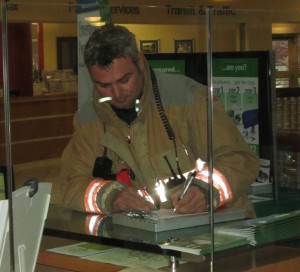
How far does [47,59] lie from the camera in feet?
55.4

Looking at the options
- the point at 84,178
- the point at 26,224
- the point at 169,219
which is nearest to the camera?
the point at 26,224

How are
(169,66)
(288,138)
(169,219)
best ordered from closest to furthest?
(169,219)
(169,66)
(288,138)

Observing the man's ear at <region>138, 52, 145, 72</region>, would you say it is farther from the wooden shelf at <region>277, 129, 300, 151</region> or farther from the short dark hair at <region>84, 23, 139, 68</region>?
the wooden shelf at <region>277, 129, 300, 151</region>

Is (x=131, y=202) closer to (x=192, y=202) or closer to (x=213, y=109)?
(x=192, y=202)

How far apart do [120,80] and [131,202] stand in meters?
0.39

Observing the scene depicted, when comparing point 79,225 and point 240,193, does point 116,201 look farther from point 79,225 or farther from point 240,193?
point 240,193

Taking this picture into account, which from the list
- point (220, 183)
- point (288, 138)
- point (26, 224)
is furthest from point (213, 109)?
point (288, 138)

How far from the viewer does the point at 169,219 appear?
8.14 feet

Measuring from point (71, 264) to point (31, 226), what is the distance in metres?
0.74

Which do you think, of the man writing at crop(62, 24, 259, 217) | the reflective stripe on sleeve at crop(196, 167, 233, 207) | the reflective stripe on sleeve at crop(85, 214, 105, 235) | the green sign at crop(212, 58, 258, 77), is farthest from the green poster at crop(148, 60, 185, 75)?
the reflective stripe on sleeve at crop(196, 167, 233, 207)

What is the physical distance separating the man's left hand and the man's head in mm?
379

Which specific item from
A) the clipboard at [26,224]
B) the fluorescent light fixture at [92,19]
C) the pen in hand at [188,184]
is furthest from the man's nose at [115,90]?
the fluorescent light fixture at [92,19]

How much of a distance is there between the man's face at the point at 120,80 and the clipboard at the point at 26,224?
2.81 feet

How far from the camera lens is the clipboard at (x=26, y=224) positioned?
170cm
